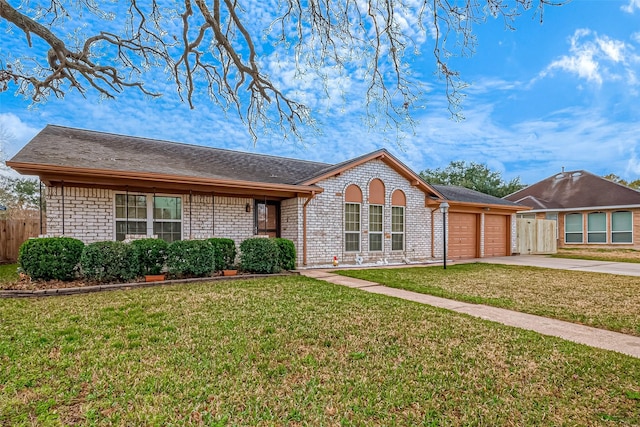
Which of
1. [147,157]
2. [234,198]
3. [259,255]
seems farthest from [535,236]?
[147,157]

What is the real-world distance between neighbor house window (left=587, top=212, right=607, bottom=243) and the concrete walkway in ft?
68.5

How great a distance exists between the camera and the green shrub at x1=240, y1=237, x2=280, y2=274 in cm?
912

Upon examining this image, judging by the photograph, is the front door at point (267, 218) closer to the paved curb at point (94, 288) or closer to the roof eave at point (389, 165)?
the roof eave at point (389, 165)

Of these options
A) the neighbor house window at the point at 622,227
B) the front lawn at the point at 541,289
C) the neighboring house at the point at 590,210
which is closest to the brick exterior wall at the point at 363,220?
the front lawn at the point at 541,289

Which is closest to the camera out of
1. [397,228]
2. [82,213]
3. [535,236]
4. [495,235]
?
[82,213]

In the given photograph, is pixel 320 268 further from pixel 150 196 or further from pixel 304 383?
pixel 304 383

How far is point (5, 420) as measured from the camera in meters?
2.34

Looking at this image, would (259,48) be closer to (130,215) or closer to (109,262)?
(109,262)

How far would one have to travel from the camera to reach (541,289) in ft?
24.8

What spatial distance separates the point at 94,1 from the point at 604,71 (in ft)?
60.2

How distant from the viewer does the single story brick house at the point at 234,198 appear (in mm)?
8438

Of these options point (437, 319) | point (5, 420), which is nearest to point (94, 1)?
point (5, 420)

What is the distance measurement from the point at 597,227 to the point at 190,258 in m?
24.4

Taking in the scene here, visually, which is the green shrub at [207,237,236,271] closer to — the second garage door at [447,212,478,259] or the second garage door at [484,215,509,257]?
the second garage door at [447,212,478,259]
